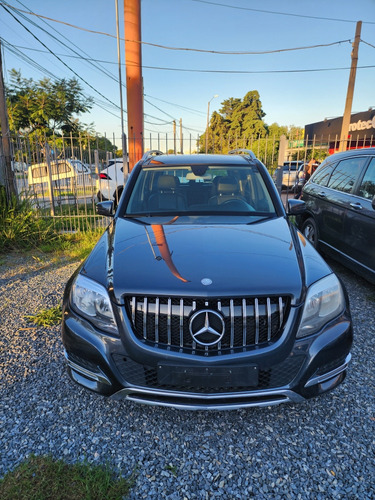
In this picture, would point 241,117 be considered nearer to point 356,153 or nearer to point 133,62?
point 133,62

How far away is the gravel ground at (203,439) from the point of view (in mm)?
1737

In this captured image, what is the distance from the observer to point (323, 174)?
528 cm

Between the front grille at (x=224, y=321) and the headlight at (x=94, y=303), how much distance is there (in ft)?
0.61

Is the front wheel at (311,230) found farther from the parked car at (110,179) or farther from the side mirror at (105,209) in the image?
the parked car at (110,179)

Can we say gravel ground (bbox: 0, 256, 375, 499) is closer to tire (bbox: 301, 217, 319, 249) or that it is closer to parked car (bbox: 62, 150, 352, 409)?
Answer: parked car (bbox: 62, 150, 352, 409)

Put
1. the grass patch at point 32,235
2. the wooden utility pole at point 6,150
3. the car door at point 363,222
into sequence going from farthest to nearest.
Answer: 1. the wooden utility pole at point 6,150
2. the grass patch at point 32,235
3. the car door at point 363,222

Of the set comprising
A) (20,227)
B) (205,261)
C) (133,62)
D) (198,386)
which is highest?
(133,62)

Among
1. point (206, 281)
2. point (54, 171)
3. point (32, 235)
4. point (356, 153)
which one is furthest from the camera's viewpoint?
point (54, 171)

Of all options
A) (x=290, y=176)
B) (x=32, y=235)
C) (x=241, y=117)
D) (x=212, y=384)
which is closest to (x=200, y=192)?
(x=212, y=384)

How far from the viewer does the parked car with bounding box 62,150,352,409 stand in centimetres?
179

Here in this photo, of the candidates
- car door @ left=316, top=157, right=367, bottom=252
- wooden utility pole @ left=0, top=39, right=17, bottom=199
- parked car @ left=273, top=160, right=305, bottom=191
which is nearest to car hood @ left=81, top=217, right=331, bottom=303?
car door @ left=316, top=157, right=367, bottom=252

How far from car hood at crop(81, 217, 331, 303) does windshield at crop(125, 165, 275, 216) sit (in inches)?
15.8

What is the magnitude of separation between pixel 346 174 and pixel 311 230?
1165 mm

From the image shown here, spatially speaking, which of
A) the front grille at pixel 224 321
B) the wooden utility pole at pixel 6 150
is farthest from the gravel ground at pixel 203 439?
the wooden utility pole at pixel 6 150
